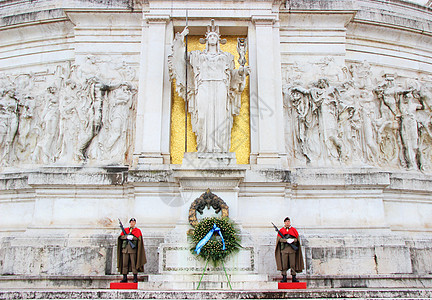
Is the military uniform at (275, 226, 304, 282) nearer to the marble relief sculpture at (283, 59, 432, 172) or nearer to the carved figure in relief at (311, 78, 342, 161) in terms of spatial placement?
the marble relief sculpture at (283, 59, 432, 172)

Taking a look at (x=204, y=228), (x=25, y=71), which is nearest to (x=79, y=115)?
(x=25, y=71)

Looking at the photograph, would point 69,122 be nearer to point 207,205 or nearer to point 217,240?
point 207,205

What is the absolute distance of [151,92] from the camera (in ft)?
45.0

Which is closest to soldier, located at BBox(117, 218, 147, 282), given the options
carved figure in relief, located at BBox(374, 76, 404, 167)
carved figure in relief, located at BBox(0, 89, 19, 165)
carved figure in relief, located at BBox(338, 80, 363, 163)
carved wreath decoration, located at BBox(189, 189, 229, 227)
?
carved wreath decoration, located at BBox(189, 189, 229, 227)

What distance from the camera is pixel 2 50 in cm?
1684

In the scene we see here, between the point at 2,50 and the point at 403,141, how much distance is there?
16.2 metres

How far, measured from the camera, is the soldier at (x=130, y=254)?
10.4 metres

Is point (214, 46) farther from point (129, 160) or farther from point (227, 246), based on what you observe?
point (227, 246)

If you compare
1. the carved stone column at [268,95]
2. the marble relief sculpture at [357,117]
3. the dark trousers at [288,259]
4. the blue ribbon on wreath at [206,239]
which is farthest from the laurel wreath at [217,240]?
the marble relief sculpture at [357,117]

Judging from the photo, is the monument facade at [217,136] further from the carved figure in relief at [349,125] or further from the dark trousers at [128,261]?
the dark trousers at [128,261]

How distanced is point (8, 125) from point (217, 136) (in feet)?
26.5

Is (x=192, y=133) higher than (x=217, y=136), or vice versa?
(x=192, y=133)

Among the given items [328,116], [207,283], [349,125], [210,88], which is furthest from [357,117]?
[207,283]

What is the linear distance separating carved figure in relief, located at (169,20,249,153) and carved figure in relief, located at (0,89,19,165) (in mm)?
6416
